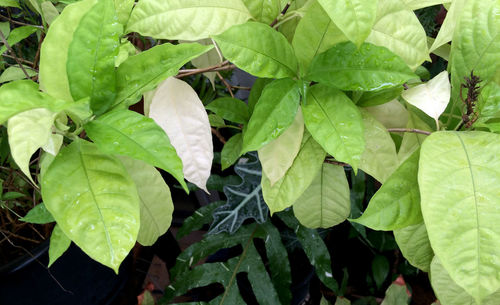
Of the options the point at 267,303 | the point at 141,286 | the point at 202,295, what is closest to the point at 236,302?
the point at 267,303


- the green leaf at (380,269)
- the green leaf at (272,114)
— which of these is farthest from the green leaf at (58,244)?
the green leaf at (380,269)

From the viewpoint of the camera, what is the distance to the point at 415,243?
0.47m

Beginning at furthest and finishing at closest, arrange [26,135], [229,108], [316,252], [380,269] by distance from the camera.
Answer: [380,269]
[316,252]
[229,108]
[26,135]

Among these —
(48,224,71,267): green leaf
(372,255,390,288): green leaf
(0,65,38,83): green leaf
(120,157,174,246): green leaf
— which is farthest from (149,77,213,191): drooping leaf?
(372,255,390,288): green leaf

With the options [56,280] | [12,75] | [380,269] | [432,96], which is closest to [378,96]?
[432,96]

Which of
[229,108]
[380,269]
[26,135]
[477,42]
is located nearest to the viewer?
[26,135]

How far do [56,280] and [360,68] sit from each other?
0.72 m

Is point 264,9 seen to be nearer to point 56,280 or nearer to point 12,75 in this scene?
point 12,75

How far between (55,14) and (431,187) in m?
0.47

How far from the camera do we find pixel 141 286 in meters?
1.25

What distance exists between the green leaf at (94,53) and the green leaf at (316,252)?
61cm

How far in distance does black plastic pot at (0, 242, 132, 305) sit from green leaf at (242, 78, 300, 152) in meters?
0.55

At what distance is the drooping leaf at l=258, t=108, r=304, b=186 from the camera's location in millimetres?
440

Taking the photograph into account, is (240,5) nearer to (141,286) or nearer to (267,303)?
(267,303)
